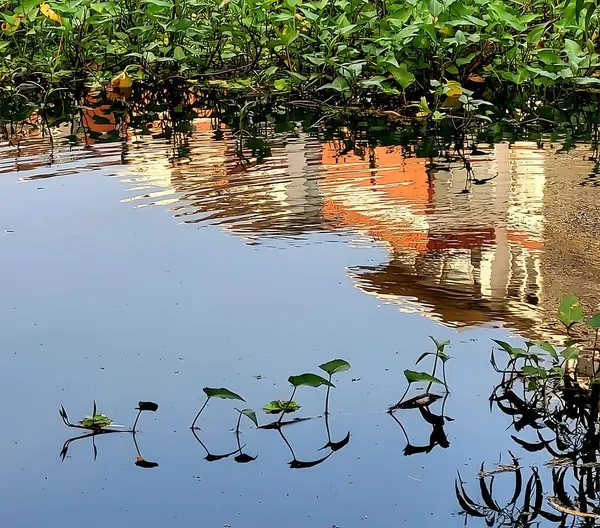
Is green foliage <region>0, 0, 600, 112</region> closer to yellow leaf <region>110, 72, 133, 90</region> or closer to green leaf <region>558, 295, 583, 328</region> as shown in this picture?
yellow leaf <region>110, 72, 133, 90</region>

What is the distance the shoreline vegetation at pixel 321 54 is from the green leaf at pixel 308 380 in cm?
347

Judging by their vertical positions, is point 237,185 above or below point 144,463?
above

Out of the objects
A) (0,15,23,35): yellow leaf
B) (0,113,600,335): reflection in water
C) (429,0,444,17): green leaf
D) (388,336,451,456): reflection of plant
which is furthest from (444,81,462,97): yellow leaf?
(388,336,451,456): reflection of plant

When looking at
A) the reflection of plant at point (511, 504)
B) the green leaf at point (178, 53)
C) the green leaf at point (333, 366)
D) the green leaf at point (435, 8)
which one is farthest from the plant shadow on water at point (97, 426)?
the green leaf at point (178, 53)

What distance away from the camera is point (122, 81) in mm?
7918

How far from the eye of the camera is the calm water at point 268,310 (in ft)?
6.99

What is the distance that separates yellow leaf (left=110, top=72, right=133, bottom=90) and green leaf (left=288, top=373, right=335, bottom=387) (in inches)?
231

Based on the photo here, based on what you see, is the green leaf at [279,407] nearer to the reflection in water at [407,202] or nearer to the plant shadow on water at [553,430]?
the plant shadow on water at [553,430]

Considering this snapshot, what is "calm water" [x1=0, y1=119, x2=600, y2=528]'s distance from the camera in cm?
213

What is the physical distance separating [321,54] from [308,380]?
5148mm

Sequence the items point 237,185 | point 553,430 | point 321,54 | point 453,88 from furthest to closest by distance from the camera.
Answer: point 321,54 < point 453,88 < point 237,185 < point 553,430

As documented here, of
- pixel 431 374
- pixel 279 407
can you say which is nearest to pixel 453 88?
pixel 431 374

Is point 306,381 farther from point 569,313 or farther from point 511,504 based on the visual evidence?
point 569,313

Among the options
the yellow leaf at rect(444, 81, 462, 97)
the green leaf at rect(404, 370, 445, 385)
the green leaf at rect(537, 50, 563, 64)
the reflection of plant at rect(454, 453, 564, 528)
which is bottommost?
the reflection of plant at rect(454, 453, 564, 528)
